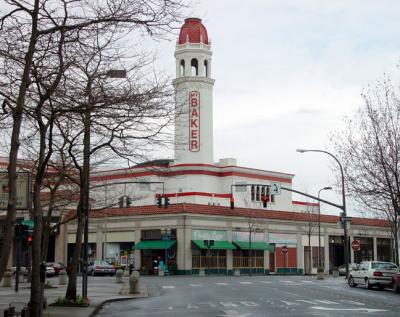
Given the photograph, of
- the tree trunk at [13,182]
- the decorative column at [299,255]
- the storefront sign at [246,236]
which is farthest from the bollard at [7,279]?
the decorative column at [299,255]

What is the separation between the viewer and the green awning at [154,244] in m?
65.1

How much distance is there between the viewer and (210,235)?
67.4m

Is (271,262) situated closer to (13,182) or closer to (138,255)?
(138,255)

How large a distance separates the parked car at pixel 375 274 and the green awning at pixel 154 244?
94.7 ft

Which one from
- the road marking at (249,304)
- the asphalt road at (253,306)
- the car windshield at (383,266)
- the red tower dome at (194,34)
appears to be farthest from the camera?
the red tower dome at (194,34)

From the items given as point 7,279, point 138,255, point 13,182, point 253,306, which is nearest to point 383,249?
point 138,255

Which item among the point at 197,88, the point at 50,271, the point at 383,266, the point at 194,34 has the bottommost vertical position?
the point at 50,271

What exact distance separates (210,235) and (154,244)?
5720 millimetres

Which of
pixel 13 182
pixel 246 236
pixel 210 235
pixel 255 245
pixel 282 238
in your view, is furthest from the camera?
pixel 282 238

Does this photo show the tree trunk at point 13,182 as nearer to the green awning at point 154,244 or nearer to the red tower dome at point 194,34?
the green awning at point 154,244

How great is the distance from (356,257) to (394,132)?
171 feet

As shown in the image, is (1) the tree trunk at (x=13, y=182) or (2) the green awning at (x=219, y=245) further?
(2) the green awning at (x=219, y=245)

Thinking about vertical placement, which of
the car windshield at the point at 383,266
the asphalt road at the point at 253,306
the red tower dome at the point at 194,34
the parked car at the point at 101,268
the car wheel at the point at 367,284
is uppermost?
the red tower dome at the point at 194,34

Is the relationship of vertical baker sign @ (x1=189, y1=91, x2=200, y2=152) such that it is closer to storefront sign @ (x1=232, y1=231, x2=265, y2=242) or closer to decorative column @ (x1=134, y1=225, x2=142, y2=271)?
storefront sign @ (x1=232, y1=231, x2=265, y2=242)
